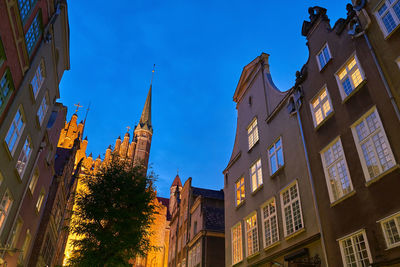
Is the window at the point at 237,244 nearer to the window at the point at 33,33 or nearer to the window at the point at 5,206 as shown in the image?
the window at the point at 5,206

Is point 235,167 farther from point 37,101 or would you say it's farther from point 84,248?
point 37,101

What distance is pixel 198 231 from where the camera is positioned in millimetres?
29719

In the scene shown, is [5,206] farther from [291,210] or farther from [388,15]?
[388,15]

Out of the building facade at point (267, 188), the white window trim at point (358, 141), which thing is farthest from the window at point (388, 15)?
the building facade at point (267, 188)

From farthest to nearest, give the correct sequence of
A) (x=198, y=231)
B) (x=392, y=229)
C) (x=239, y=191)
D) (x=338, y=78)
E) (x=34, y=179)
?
(x=198, y=231)
(x=239, y=191)
(x=34, y=179)
(x=338, y=78)
(x=392, y=229)

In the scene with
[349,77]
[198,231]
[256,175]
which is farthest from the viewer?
[198,231]

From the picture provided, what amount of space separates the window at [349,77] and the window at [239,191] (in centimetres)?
1075

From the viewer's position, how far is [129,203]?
2397cm

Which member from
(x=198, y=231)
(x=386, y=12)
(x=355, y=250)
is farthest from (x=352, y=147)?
(x=198, y=231)

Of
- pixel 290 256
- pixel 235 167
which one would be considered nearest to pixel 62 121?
pixel 235 167

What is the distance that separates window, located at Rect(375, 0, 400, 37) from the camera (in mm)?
10617

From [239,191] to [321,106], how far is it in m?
9.88

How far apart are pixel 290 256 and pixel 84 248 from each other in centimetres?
1507

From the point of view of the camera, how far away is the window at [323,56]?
1438cm
